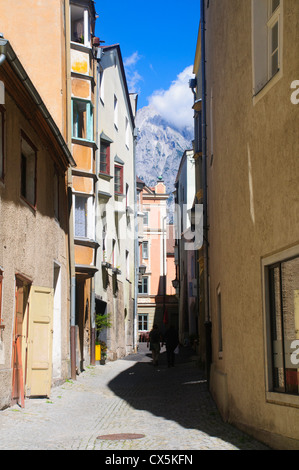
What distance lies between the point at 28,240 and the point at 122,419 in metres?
4.09

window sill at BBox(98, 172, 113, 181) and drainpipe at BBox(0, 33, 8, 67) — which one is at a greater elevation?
window sill at BBox(98, 172, 113, 181)

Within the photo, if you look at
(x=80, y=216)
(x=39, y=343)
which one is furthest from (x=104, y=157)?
(x=39, y=343)

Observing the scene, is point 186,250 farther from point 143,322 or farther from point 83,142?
point 83,142

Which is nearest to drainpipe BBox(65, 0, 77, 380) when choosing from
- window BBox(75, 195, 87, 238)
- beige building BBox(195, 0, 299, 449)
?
window BBox(75, 195, 87, 238)

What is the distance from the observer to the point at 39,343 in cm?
1446

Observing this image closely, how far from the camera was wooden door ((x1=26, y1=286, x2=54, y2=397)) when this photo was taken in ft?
46.2

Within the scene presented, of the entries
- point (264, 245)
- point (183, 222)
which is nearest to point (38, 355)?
point (264, 245)

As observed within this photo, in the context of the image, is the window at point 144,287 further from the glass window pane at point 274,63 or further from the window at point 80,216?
the glass window pane at point 274,63

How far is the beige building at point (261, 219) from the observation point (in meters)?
7.58

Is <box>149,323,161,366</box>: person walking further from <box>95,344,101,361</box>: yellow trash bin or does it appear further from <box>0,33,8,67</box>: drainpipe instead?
<box>0,33,8,67</box>: drainpipe

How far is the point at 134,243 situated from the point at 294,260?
32.8 meters

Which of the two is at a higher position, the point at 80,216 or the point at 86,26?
the point at 86,26

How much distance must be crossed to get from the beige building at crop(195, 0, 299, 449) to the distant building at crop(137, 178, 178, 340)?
165 ft

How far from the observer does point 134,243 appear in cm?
4028
